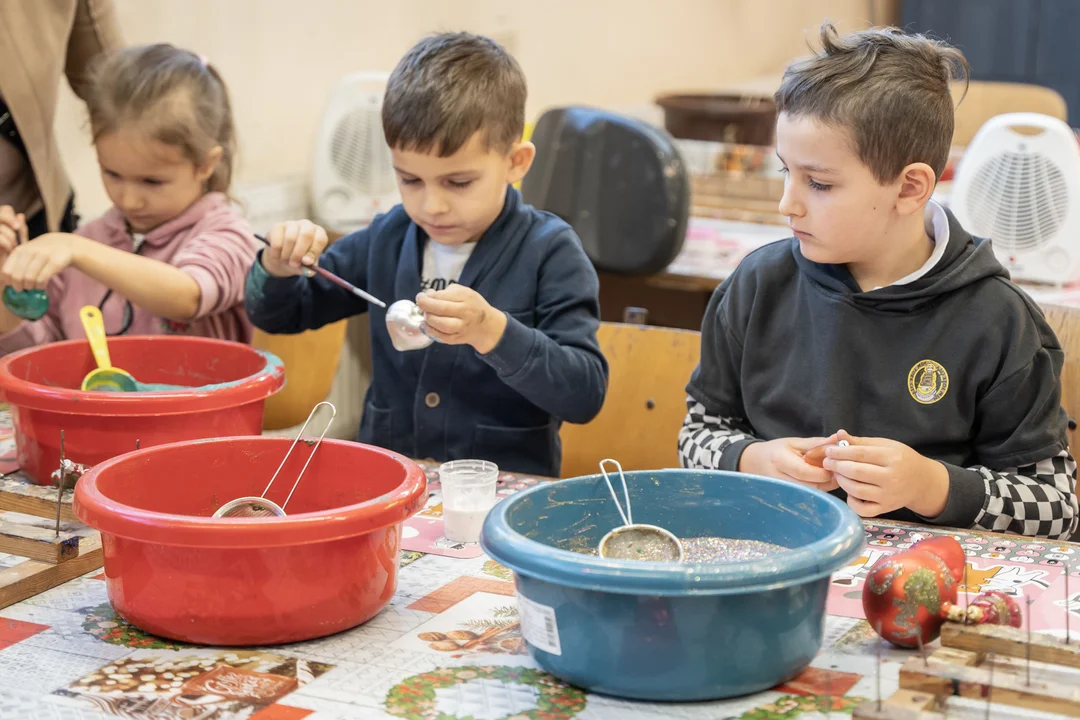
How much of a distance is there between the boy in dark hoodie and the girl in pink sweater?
0.83m

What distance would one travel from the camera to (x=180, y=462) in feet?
Answer: 3.88

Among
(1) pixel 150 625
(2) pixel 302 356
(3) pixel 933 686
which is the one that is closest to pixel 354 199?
(2) pixel 302 356

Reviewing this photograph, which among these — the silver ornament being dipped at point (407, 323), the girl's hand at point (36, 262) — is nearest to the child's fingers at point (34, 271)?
the girl's hand at point (36, 262)

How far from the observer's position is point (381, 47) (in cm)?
367

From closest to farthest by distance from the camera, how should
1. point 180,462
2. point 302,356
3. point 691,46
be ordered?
point 180,462, point 302,356, point 691,46

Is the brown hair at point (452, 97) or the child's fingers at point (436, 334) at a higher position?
the brown hair at point (452, 97)

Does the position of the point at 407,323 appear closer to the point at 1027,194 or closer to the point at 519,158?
the point at 519,158

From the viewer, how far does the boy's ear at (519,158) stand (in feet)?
5.50

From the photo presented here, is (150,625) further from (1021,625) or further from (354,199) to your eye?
(354,199)

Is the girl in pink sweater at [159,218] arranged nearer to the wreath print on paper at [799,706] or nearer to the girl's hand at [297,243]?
the girl's hand at [297,243]

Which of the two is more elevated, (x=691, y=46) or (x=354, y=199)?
(x=691, y=46)

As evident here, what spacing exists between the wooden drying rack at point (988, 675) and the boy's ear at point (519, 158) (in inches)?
37.1

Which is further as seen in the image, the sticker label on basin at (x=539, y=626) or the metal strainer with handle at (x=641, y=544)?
the metal strainer with handle at (x=641, y=544)

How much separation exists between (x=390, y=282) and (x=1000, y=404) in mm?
834
